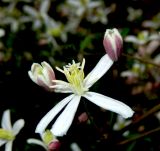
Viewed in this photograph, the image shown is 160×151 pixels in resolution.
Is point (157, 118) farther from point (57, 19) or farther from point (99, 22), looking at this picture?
point (57, 19)

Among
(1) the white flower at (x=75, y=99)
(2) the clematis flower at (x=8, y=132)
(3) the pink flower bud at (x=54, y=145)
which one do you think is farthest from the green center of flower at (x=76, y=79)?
(2) the clematis flower at (x=8, y=132)

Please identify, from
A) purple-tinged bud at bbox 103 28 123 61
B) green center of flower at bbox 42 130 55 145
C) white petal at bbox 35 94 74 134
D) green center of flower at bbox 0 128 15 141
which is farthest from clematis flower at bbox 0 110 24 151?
purple-tinged bud at bbox 103 28 123 61

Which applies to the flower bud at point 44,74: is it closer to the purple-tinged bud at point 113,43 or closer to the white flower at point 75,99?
the white flower at point 75,99

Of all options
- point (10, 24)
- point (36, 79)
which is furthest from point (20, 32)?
Result: point (36, 79)

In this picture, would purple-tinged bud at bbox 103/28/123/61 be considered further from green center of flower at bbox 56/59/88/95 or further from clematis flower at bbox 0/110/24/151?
clematis flower at bbox 0/110/24/151

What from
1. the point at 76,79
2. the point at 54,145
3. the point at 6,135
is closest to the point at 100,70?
the point at 76,79

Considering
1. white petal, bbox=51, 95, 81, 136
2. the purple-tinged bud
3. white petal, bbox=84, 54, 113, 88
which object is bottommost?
white petal, bbox=51, 95, 81, 136
